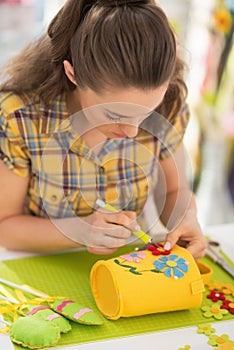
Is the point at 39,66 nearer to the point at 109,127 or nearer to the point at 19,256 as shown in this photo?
the point at 109,127

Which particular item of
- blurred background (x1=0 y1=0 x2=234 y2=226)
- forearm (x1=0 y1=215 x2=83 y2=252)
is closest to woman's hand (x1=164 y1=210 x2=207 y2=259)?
forearm (x1=0 y1=215 x2=83 y2=252)

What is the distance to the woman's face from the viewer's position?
3.44 ft

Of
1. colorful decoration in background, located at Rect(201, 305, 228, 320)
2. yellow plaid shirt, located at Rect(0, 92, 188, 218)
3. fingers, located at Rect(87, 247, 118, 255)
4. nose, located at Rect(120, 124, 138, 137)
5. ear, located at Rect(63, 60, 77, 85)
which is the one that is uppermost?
ear, located at Rect(63, 60, 77, 85)

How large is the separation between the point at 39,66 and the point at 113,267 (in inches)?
17.0

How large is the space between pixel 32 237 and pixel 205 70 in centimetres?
130

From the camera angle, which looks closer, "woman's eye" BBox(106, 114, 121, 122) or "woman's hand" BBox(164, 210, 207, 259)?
"woman's eye" BBox(106, 114, 121, 122)

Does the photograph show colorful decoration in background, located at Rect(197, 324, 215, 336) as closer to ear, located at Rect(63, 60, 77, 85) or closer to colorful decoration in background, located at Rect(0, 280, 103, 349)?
colorful decoration in background, located at Rect(0, 280, 103, 349)

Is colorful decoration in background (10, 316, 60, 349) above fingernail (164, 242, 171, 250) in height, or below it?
below

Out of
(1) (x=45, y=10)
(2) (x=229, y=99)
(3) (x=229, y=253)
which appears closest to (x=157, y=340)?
(3) (x=229, y=253)

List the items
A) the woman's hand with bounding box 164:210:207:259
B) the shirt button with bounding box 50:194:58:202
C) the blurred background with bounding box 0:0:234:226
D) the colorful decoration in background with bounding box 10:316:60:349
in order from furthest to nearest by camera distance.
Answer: the blurred background with bounding box 0:0:234:226 → the shirt button with bounding box 50:194:58:202 → the woman's hand with bounding box 164:210:207:259 → the colorful decoration in background with bounding box 10:316:60:349

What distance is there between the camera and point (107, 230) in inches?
46.2

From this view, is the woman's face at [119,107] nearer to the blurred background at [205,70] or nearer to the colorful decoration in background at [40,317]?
the colorful decoration in background at [40,317]

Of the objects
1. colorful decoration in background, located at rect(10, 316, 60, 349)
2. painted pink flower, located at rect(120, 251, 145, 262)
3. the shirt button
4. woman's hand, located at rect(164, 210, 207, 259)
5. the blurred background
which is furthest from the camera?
the blurred background

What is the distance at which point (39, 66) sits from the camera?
1240 mm
